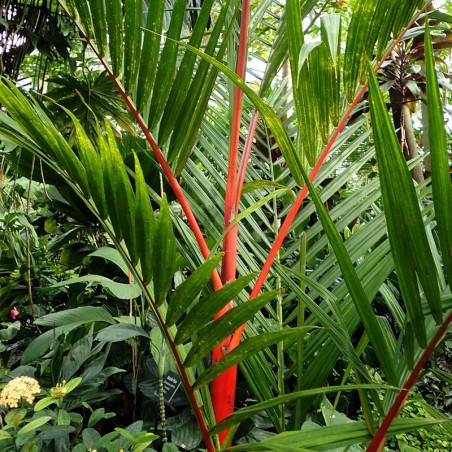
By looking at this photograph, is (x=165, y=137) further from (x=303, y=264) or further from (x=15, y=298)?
(x=15, y=298)

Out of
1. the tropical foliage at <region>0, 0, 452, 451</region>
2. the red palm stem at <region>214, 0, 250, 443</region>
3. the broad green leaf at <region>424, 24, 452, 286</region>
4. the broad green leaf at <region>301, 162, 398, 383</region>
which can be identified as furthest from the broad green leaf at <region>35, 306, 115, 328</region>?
the broad green leaf at <region>424, 24, 452, 286</region>

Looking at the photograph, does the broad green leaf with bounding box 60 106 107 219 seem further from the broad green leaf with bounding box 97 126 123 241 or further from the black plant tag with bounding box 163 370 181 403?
the black plant tag with bounding box 163 370 181 403

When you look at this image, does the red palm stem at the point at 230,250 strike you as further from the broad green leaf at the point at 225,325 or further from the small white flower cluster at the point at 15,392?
the small white flower cluster at the point at 15,392

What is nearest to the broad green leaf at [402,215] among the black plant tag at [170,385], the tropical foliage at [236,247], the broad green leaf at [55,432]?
the tropical foliage at [236,247]

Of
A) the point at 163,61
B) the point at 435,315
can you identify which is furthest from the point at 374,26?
the point at 435,315

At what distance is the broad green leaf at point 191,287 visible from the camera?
49 cm

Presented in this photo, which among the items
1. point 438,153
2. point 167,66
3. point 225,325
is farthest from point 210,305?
point 167,66

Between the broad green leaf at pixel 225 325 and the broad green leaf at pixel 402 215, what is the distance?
145mm

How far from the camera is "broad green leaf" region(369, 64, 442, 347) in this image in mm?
426

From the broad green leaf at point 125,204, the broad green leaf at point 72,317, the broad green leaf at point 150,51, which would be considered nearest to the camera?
the broad green leaf at point 125,204

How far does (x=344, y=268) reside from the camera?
1.54ft

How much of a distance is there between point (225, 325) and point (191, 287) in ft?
0.19

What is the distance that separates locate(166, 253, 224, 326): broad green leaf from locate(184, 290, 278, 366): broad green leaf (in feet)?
0.13

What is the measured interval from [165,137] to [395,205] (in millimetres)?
415
